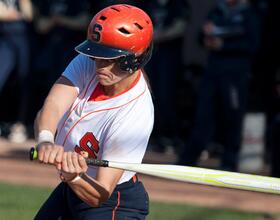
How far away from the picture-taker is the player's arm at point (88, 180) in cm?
436

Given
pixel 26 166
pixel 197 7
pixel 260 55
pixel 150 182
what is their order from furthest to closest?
pixel 197 7 → pixel 260 55 → pixel 26 166 → pixel 150 182

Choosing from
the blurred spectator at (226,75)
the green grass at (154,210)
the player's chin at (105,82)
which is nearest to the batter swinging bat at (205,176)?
the player's chin at (105,82)

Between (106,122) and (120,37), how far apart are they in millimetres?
409

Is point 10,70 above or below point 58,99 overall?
below

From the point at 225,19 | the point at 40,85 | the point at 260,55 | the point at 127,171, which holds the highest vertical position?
the point at 127,171

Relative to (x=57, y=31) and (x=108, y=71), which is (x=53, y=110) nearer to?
(x=108, y=71)

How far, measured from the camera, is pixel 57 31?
1154 cm

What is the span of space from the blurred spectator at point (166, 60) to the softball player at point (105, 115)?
555cm

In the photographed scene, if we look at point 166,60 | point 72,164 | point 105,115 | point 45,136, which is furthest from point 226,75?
point 72,164

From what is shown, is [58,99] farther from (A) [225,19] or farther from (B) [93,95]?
(A) [225,19]

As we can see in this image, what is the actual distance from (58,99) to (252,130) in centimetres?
546

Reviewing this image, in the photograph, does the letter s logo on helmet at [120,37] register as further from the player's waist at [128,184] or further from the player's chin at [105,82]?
the player's waist at [128,184]

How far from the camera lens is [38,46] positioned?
39.2ft

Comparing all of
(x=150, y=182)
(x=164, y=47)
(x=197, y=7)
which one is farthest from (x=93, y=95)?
(x=197, y=7)
